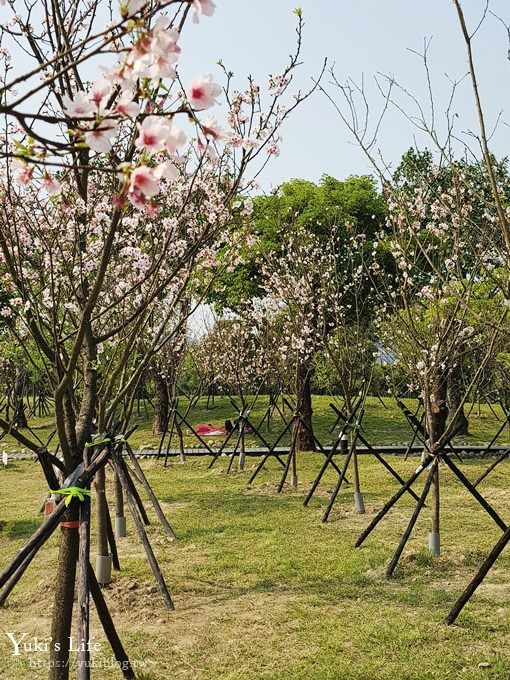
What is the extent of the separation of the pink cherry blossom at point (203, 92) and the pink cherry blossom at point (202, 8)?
19 cm

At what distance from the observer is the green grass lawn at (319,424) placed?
19922mm

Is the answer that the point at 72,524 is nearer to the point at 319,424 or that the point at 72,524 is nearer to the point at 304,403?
the point at 304,403

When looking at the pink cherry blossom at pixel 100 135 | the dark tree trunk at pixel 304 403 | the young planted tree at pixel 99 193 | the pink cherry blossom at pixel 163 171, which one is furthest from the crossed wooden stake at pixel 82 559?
the dark tree trunk at pixel 304 403

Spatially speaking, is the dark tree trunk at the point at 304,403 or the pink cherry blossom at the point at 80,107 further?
the dark tree trunk at the point at 304,403

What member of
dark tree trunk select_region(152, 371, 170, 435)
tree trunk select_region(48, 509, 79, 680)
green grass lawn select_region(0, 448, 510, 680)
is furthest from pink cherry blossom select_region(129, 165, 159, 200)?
dark tree trunk select_region(152, 371, 170, 435)

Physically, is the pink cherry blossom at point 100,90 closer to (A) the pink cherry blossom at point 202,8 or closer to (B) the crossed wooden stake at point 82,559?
(A) the pink cherry blossom at point 202,8

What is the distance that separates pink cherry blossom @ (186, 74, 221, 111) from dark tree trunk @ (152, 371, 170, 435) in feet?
58.4

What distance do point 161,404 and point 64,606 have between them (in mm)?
16965

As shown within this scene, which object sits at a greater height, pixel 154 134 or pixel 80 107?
pixel 80 107

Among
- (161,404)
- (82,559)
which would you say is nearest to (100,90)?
(82,559)

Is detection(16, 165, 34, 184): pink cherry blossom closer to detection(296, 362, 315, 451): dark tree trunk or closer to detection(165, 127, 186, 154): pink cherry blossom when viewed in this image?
detection(165, 127, 186, 154): pink cherry blossom

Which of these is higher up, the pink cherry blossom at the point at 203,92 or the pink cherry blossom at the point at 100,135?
the pink cherry blossom at the point at 203,92

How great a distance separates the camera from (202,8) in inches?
77.7

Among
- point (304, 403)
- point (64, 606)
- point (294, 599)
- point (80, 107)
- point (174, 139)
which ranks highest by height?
point (80, 107)
